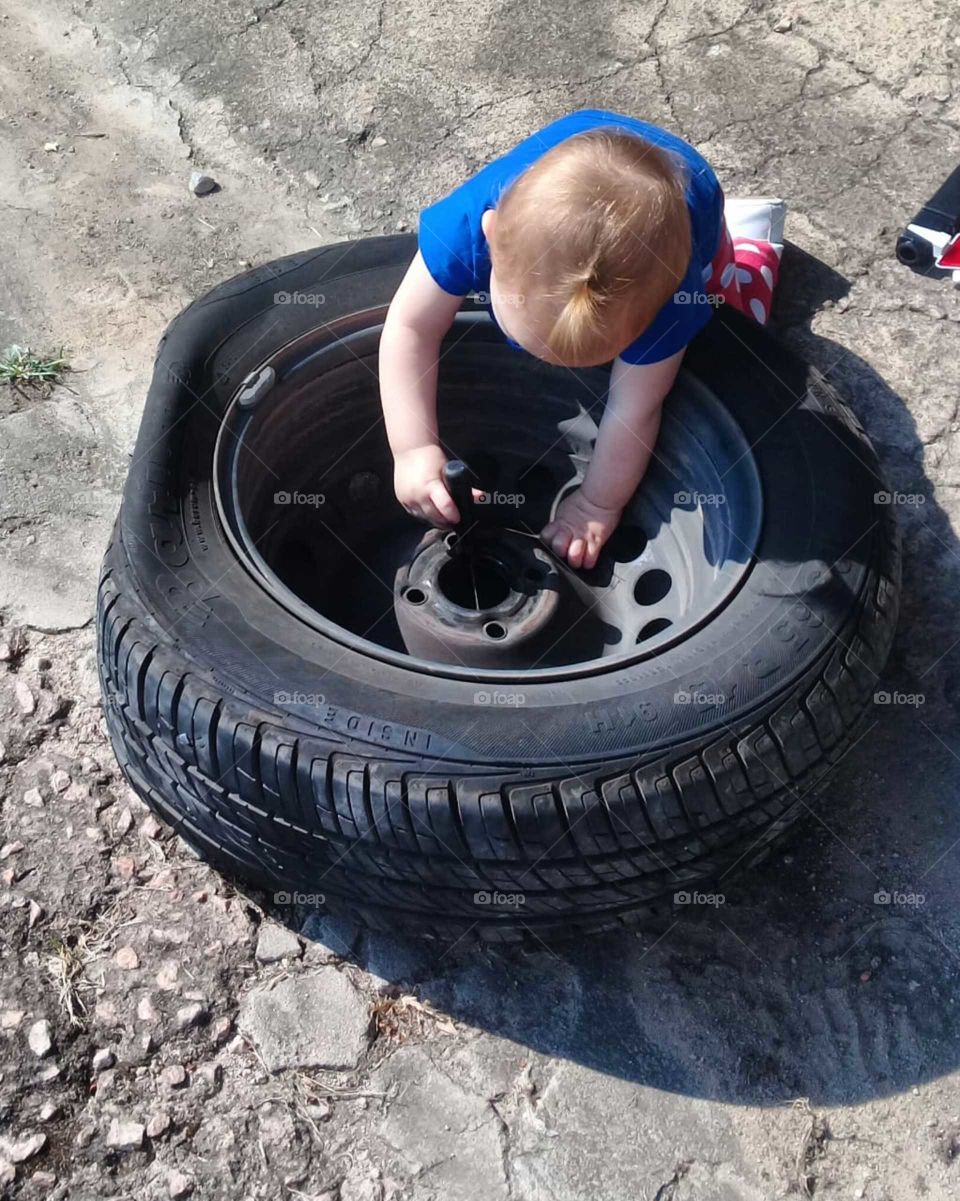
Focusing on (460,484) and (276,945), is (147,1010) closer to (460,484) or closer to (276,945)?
(276,945)

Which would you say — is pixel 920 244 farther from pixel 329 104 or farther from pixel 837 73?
pixel 329 104

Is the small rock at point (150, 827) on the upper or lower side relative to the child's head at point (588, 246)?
lower

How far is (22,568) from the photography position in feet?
8.73

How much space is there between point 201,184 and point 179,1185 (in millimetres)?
2666

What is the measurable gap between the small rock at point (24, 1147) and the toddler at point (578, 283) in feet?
4.19

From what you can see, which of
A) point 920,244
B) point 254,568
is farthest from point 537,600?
point 920,244

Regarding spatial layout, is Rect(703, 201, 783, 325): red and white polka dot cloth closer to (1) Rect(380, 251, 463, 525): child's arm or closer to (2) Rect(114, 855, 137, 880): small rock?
(1) Rect(380, 251, 463, 525): child's arm

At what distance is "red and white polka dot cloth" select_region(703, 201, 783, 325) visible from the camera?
9.86 feet

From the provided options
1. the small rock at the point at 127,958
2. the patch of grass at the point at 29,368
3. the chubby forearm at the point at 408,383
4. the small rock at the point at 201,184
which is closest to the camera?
the small rock at the point at 127,958

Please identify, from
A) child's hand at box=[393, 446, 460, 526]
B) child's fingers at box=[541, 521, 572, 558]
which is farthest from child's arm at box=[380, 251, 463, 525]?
child's fingers at box=[541, 521, 572, 558]

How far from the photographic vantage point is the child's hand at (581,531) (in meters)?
2.38

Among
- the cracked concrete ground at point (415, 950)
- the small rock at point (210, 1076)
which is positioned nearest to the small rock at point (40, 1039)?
the cracked concrete ground at point (415, 950)

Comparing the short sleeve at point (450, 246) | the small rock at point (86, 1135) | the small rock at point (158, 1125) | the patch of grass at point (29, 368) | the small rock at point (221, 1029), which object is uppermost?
the short sleeve at point (450, 246)

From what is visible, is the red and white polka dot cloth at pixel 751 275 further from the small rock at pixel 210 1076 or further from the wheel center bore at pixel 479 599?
the small rock at pixel 210 1076
